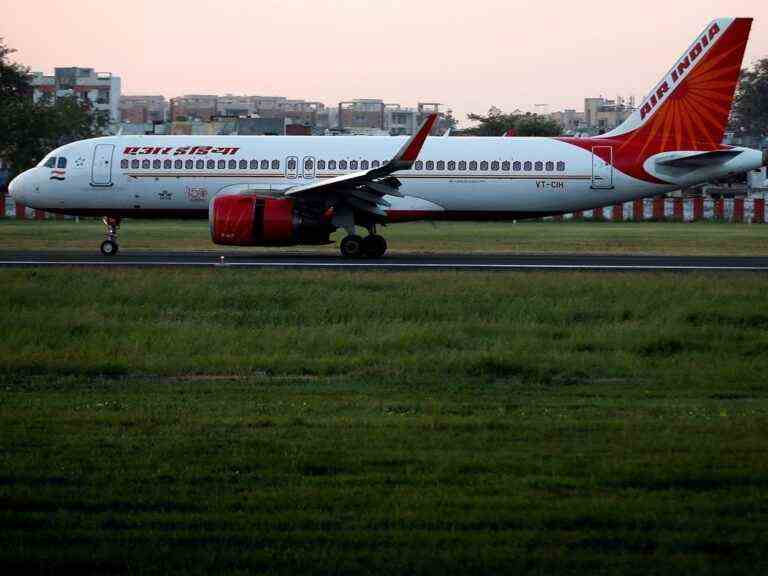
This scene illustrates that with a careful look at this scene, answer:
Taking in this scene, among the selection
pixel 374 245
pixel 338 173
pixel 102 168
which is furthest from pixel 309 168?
pixel 102 168

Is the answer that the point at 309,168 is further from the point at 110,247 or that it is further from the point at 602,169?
the point at 602,169

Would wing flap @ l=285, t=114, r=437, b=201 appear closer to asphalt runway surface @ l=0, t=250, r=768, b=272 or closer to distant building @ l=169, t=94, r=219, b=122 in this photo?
asphalt runway surface @ l=0, t=250, r=768, b=272

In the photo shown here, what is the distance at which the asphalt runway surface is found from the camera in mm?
30188

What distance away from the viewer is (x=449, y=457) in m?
10.4

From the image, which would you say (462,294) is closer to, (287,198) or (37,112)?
(287,198)

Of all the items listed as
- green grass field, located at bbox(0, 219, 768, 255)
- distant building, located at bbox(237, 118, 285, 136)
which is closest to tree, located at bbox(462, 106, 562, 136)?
distant building, located at bbox(237, 118, 285, 136)

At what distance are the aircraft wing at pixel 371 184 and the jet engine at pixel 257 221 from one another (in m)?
0.80

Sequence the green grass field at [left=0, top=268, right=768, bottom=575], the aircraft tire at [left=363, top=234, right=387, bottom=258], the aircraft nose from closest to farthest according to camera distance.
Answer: the green grass field at [left=0, top=268, right=768, bottom=575], the aircraft tire at [left=363, top=234, right=387, bottom=258], the aircraft nose

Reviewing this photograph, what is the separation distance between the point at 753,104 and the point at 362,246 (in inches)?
4502

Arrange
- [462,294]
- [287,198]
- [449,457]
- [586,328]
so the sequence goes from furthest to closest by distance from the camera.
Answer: [287,198] → [462,294] → [586,328] → [449,457]

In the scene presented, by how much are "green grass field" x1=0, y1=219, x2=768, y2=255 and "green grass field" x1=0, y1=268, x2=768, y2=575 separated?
56.1 ft

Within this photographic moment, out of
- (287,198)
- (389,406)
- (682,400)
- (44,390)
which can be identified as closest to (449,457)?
(389,406)

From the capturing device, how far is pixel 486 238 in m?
45.8

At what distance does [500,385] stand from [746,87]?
134 m
